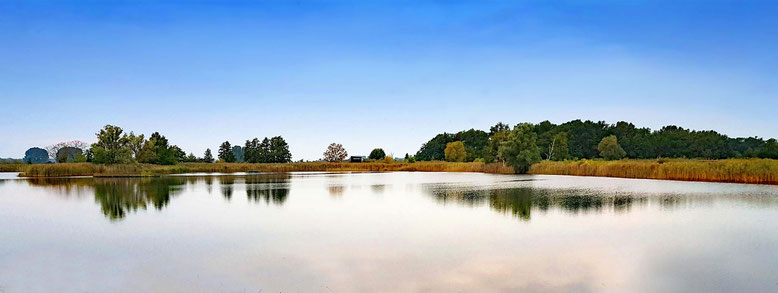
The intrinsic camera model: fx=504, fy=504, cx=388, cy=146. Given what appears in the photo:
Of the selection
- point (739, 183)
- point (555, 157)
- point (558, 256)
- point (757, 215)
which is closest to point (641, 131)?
point (555, 157)

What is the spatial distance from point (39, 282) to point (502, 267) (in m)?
8.11

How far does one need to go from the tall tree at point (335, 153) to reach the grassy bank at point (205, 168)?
25626 mm

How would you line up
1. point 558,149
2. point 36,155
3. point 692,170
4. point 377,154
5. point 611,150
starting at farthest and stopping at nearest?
point 36,155 < point 377,154 < point 558,149 < point 611,150 < point 692,170

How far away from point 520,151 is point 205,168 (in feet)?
137

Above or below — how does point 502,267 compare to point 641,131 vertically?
below

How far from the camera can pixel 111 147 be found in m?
54.8

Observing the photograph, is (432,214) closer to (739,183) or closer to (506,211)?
(506,211)

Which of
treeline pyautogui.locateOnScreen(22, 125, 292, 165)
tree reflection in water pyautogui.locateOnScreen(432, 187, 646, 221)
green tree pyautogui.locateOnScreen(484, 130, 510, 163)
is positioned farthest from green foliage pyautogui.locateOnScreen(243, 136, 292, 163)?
tree reflection in water pyautogui.locateOnScreen(432, 187, 646, 221)

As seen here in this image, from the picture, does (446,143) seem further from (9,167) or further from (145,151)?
(9,167)

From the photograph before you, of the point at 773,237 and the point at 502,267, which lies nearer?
the point at 502,267

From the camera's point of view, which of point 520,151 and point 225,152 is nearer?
point 520,151

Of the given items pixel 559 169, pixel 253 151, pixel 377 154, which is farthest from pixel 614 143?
pixel 253 151

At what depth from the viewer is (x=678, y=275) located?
344 inches

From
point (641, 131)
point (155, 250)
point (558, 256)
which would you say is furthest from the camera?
point (641, 131)
